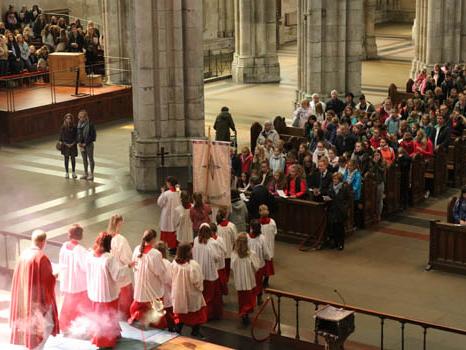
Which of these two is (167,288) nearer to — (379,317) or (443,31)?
(379,317)

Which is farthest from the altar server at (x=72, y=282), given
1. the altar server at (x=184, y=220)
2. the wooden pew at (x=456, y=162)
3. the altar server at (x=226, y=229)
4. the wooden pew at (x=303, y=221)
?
the wooden pew at (x=456, y=162)

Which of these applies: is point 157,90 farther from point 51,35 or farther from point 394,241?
point 51,35

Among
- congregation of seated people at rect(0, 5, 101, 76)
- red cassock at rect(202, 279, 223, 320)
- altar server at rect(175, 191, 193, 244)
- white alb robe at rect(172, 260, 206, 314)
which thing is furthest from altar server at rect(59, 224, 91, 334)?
congregation of seated people at rect(0, 5, 101, 76)

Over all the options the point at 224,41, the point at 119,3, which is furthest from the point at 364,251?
the point at 224,41

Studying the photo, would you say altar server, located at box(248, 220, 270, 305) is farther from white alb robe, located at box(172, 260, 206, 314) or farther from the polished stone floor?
white alb robe, located at box(172, 260, 206, 314)

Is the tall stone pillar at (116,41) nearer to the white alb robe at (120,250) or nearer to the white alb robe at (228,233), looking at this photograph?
the white alb robe at (228,233)

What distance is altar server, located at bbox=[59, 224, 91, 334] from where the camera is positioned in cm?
1539

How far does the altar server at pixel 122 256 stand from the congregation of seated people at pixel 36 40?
668 inches

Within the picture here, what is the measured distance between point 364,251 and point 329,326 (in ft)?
20.3

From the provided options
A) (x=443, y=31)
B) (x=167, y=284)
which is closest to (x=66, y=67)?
(x=443, y=31)

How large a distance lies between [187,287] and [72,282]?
1.65 meters

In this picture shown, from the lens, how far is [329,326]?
13570 mm

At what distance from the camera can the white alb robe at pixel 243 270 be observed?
52.9ft

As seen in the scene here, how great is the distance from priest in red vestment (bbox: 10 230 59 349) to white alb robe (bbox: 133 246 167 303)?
1390 millimetres
